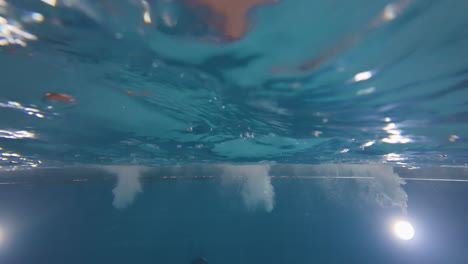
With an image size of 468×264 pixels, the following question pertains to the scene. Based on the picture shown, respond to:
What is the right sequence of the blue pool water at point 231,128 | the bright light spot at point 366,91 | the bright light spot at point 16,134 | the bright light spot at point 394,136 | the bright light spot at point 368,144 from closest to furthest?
the blue pool water at point 231,128 < the bright light spot at point 366,91 < the bright light spot at point 394,136 < the bright light spot at point 16,134 < the bright light spot at point 368,144

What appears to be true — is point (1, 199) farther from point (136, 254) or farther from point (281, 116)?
point (281, 116)

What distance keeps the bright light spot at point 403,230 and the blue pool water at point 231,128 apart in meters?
0.71

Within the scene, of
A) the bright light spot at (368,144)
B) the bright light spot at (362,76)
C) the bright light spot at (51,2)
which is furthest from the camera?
the bright light spot at (368,144)

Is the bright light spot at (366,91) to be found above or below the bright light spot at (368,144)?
above

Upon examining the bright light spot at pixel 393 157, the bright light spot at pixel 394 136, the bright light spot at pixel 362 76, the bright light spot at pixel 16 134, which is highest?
the bright light spot at pixel 362 76

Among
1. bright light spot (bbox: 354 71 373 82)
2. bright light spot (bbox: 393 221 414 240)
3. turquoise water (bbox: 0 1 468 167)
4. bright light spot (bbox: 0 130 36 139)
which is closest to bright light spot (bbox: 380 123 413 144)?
turquoise water (bbox: 0 1 468 167)

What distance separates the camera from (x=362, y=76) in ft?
20.0

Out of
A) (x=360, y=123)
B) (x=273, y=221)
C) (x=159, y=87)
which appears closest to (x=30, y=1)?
(x=159, y=87)

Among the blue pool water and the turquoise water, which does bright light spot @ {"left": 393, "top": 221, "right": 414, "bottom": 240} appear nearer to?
the blue pool water

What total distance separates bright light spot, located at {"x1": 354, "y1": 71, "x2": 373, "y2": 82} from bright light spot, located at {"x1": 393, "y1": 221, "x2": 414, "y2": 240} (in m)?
25.5

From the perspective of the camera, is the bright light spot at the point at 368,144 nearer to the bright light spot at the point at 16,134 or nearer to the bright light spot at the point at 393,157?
the bright light spot at the point at 393,157

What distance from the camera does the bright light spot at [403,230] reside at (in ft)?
75.6

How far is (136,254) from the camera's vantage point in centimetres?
2227

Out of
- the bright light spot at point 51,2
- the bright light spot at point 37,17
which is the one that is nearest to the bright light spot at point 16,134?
the bright light spot at point 37,17
